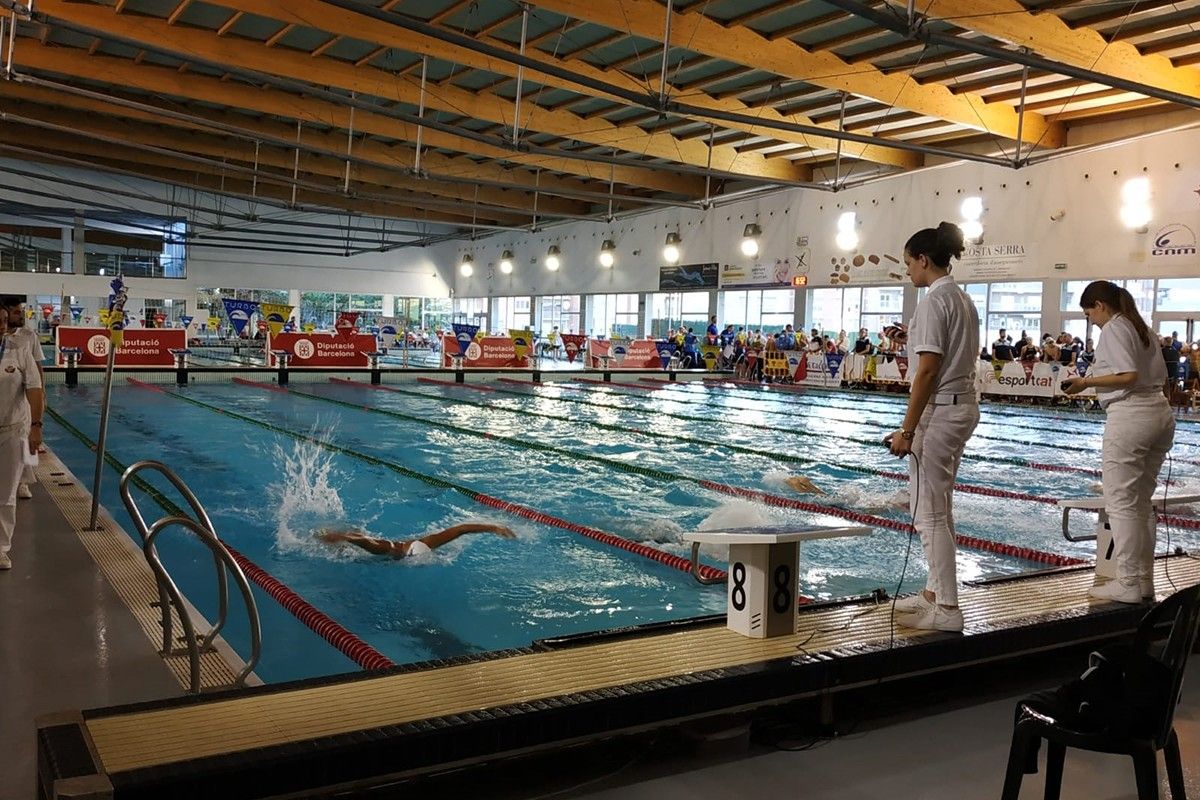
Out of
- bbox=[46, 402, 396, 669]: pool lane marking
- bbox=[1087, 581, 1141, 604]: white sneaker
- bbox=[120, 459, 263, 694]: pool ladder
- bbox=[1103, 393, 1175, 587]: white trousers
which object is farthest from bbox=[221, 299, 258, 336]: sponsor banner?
bbox=[1103, 393, 1175, 587]: white trousers

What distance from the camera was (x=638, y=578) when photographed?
216 inches

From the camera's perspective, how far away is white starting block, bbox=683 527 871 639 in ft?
10.7

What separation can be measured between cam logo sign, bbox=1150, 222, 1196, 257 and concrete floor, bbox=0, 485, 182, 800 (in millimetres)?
16794

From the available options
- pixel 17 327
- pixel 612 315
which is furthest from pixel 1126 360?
pixel 612 315

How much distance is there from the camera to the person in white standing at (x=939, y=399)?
323cm

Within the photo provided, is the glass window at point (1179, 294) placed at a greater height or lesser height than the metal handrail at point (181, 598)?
greater

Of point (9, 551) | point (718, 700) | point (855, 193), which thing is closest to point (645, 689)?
point (718, 700)

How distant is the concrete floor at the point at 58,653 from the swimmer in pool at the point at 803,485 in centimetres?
541

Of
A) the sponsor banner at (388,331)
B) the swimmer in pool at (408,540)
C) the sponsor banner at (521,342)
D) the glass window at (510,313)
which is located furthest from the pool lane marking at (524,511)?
the glass window at (510,313)

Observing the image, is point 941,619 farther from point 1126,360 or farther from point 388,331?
point 388,331

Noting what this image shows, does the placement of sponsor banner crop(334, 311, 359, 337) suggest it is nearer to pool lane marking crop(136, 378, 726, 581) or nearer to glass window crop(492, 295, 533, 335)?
pool lane marking crop(136, 378, 726, 581)

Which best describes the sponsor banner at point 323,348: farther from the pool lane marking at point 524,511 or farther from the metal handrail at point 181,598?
the metal handrail at point 181,598

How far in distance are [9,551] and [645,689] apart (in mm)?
3558

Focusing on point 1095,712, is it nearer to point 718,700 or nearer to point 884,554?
point 718,700
